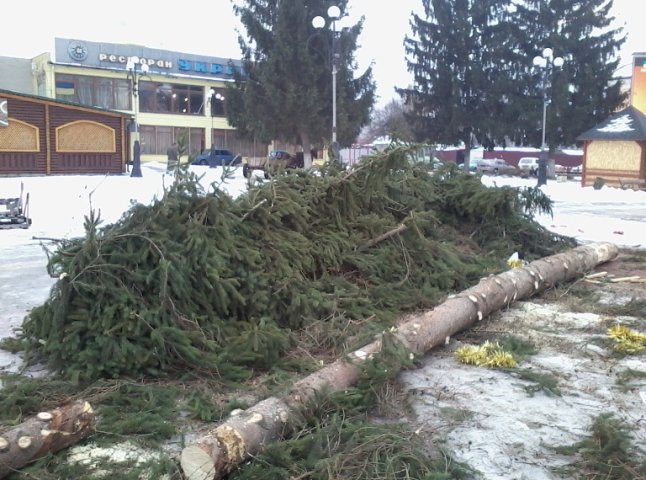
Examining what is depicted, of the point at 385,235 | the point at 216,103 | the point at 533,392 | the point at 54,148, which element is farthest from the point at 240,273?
the point at 216,103

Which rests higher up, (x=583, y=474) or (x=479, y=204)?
(x=479, y=204)

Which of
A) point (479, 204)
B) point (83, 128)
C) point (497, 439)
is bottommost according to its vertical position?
point (497, 439)

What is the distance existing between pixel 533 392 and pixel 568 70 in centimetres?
3902

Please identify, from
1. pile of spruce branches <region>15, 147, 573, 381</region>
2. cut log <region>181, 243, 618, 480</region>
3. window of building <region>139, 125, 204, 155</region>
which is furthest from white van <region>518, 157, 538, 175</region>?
pile of spruce branches <region>15, 147, 573, 381</region>

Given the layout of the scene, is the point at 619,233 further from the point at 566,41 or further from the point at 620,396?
the point at 566,41

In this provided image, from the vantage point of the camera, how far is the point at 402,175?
8.61 meters

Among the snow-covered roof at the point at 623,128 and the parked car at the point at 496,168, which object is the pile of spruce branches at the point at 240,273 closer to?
the snow-covered roof at the point at 623,128

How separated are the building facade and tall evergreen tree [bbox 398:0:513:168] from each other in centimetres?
1460

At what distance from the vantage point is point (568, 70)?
39.9m

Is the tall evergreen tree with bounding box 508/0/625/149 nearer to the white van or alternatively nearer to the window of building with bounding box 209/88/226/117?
the white van

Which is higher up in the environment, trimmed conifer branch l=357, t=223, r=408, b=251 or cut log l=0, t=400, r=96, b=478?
trimmed conifer branch l=357, t=223, r=408, b=251

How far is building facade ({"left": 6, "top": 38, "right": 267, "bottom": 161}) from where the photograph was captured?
164 ft

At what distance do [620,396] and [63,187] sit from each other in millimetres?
19693

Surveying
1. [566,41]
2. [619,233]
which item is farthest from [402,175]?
[566,41]
